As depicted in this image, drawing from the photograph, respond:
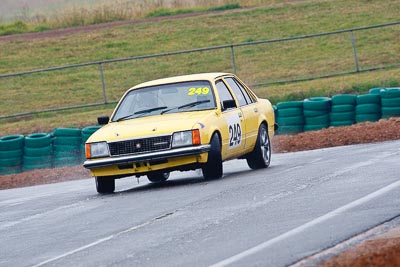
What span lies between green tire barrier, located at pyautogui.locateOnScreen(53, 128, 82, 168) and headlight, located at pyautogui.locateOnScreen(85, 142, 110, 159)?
861 cm

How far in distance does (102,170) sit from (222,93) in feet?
7.77

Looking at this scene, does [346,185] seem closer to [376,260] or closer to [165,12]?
[376,260]

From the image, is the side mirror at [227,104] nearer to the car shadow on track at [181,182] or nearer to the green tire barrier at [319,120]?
the car shadow on track at [181,182]

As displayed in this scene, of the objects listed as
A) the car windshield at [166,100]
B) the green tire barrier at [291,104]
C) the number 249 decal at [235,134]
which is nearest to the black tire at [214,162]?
the number 249 decal at [235,134]

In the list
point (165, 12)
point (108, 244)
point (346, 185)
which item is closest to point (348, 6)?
point (165, 12)

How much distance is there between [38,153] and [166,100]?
7998 millimetres

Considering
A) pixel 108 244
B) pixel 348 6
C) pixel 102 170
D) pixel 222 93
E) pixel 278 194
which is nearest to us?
pixel 108 244

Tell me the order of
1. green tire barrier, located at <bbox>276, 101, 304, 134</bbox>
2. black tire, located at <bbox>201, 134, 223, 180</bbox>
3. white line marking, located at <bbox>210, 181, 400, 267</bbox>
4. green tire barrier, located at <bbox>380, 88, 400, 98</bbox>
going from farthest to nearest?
green tire barrier, located at <bbox>276, 101, 304, 134</bbox> → green tire barrier, located at <bbox>380, 88, 400, 98</bbox> → black tire, located at <bbox>201, 134, 223, 180</bbox> → white line marking, located at <bbox>210, 181, 400, 267</bbox>

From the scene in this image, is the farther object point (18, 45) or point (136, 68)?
point (18, 45)

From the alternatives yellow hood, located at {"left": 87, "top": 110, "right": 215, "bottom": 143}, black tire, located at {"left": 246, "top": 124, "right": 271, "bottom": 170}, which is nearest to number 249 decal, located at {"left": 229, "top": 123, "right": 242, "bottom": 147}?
yellow hood, located at {"left": 87, "top": 110, "right": 215, "bottom": 143}

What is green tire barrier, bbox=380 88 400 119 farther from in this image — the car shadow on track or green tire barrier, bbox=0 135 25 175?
green tire barrier, bbox=0 135 25 175

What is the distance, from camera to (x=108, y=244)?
11758 millimetres

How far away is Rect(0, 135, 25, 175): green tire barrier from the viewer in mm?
25281

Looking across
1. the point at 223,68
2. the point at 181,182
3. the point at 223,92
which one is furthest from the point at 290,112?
the point at 223,68
